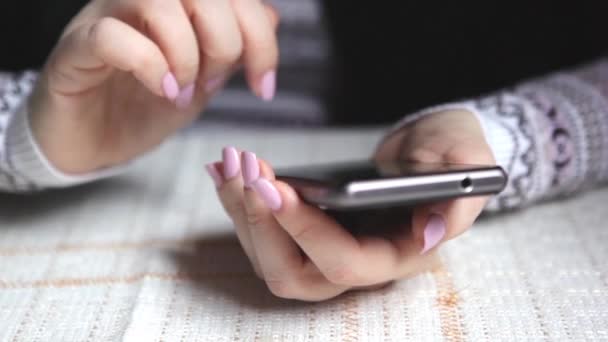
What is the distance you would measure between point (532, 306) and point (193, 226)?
0.71 ft

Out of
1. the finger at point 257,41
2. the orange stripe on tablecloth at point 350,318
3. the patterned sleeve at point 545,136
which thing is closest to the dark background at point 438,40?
the patterned sleeve at point 545,136

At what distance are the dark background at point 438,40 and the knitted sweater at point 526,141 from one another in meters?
0.18

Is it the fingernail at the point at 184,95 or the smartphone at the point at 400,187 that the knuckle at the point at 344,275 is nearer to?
the smartphone at the point at 400,187

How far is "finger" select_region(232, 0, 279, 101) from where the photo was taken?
15.7 inches

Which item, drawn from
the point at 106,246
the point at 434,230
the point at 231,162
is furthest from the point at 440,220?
the point at 106,246

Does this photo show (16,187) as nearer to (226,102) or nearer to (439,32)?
(226,102)

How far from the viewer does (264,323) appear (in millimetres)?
325

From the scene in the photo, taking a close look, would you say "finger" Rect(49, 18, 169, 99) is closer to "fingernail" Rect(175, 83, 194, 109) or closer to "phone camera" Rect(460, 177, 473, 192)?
"fingernail" Rect(175, 83, 194, 109)

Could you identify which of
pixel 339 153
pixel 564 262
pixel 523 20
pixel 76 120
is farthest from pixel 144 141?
pixel 523 20

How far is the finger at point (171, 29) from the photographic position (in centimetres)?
36

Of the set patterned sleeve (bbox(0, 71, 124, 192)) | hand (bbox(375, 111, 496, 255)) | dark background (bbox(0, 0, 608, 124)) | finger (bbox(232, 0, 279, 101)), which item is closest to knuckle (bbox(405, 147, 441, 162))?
hand (bbox(375, 111, 496, 255))

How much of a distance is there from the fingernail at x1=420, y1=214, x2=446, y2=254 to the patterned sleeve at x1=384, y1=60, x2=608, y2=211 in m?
0.12

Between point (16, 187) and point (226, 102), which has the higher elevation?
point (16, 187)

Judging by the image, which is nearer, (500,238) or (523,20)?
(500,238)
